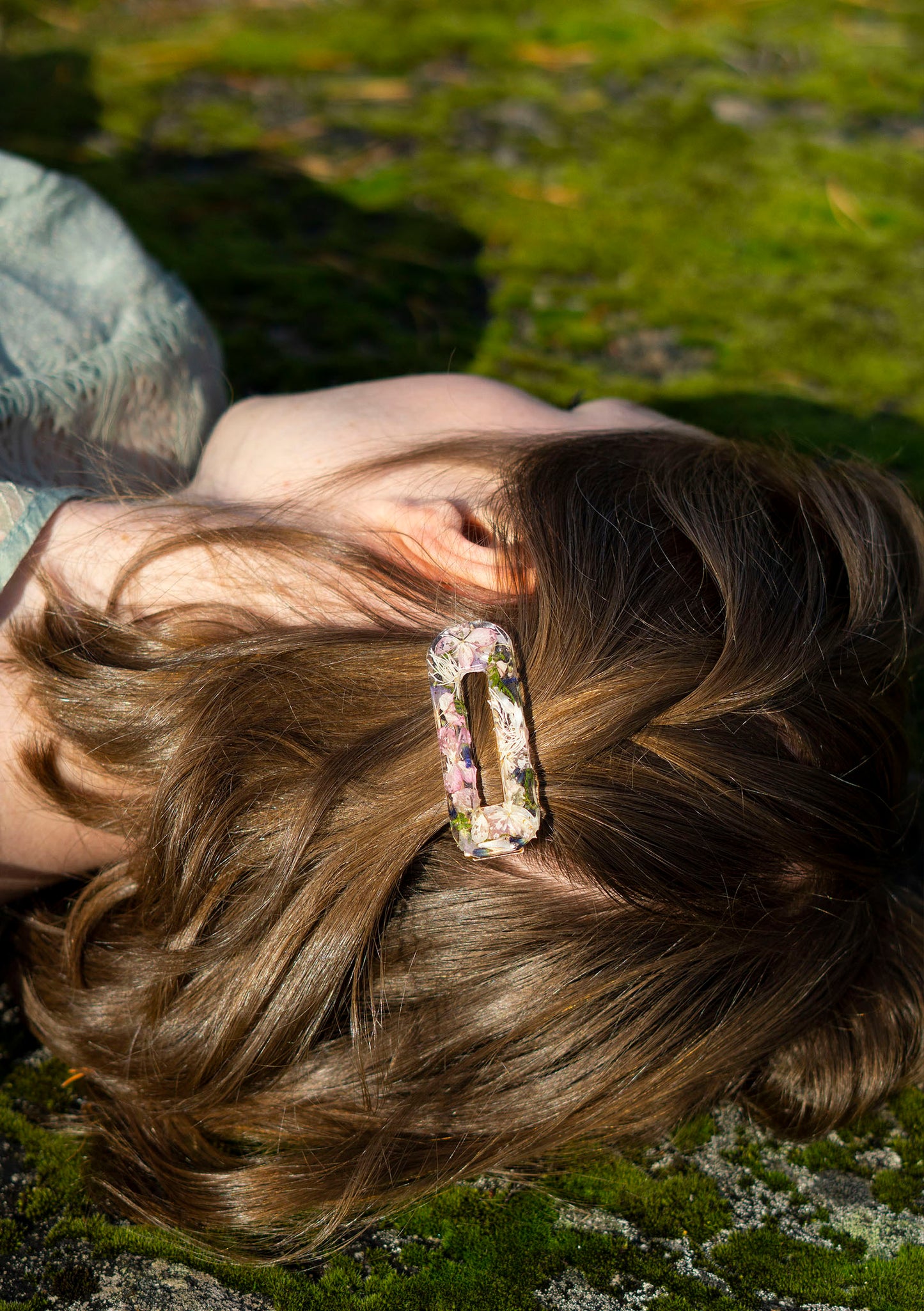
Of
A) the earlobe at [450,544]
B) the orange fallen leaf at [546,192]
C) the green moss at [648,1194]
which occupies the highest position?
the orange fallen leaf at [546,192]

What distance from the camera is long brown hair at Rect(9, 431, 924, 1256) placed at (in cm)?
120

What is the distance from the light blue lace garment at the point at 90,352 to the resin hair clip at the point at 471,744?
701 millimetres

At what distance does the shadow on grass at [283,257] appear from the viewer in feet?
8.42

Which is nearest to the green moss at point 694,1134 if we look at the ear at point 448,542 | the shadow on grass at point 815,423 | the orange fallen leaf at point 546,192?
the ear at point 448,542

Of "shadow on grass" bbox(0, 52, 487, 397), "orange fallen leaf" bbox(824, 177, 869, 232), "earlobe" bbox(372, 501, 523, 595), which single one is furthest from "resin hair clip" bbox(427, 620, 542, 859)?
"orange fallen leaf" bbox(824, 177, 869, 232)

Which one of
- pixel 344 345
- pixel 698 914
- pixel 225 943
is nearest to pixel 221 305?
pixel 344 345

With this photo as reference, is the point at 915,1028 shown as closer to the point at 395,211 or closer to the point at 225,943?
the point at 225,943

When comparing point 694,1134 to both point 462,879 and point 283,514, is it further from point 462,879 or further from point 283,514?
point 283,514

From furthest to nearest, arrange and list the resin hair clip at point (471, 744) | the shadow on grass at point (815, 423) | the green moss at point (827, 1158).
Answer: the shadow on grass at point (815, 423)
the green moss at point (827, 1158)
the resin hair clip at point (471, 744)

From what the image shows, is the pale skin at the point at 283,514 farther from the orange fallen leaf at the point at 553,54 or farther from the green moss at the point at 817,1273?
the orange fallen leaf at the point at 553,54

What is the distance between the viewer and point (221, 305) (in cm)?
266

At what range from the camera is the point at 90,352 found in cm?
185

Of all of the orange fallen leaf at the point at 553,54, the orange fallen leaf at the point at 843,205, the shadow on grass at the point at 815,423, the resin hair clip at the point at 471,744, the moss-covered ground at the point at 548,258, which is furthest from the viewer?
the orange fallen leaf at the point at 553,54

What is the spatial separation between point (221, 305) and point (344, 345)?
34 centimetres
